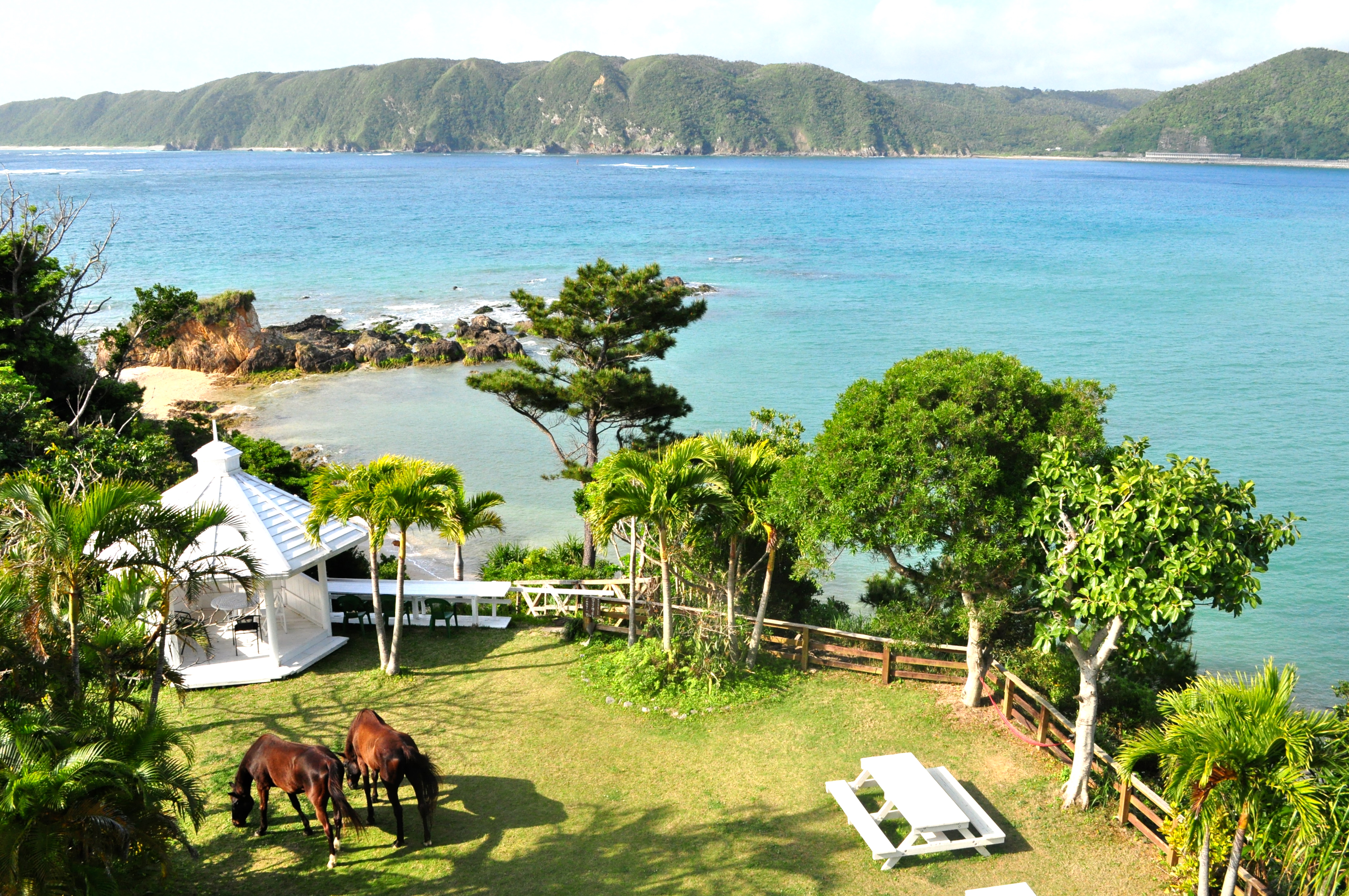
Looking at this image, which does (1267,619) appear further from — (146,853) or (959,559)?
(146,853)

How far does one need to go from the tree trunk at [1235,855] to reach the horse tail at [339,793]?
7.57 meters

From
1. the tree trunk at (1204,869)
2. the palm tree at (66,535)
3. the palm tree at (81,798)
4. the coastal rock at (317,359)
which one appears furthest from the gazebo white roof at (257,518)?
the coastal rock at (317,359)

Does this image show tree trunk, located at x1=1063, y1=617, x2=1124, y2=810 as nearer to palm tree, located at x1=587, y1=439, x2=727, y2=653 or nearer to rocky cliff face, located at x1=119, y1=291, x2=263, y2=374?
palm tree, located at x1=587, y1=439, x2=727, y2=653

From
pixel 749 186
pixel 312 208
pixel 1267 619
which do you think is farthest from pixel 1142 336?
pixel 749 186

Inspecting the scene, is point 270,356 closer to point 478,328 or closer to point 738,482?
point 478,328

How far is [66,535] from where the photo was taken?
298 inches

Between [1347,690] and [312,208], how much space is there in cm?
11734

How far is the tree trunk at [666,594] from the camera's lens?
40.7 ft

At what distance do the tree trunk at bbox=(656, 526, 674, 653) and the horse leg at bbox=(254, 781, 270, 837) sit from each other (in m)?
5.20

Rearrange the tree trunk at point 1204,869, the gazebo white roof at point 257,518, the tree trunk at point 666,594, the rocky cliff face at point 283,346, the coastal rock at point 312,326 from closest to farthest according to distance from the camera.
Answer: the tree trunk at point 1204,869 → the tree trunk at point 666,594 → the gazebo white roof at point 257,518 → the rocky cliff face at point 283,346 → the coastal rock at point 312,326

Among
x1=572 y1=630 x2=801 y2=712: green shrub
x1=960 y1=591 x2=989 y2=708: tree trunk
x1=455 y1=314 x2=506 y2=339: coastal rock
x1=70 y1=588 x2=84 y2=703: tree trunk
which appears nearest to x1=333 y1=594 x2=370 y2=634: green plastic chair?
x1=572 y1=630 x2=801 y2=712: green shrub

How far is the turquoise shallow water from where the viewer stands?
99.0ft

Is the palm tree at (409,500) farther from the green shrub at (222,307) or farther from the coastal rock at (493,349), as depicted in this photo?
the green shrub at (222,307)

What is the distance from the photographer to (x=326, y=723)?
37.9 feet
